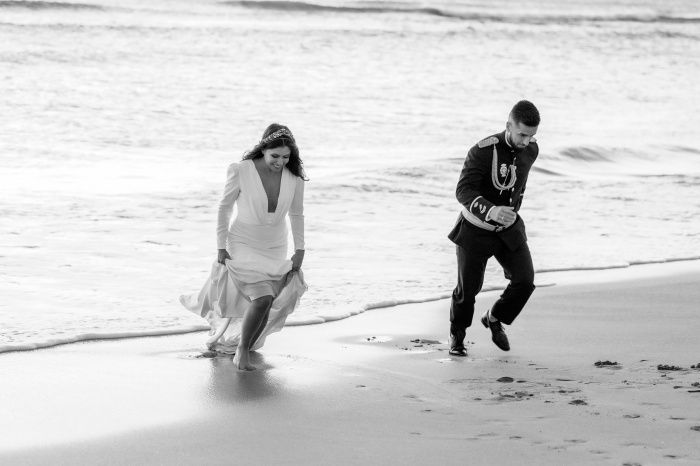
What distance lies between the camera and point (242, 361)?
19.8 feet

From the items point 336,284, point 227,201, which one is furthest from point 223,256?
point 336,284

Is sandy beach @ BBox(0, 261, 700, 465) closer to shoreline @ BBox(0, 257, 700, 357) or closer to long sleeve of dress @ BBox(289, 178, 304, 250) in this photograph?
shoreline @ BBox(0, 257, 700, 357)

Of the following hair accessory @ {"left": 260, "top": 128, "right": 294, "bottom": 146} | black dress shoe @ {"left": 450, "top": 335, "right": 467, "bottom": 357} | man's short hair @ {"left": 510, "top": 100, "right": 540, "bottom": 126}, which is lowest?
black dress shoe @ {"left": 450, "top": 335, "right": 467, "bottom": 357}

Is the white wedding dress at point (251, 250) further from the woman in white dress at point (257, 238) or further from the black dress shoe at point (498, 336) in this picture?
the black dress shoe at point (498, 336)

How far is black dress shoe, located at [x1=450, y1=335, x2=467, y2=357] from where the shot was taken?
6.52 m

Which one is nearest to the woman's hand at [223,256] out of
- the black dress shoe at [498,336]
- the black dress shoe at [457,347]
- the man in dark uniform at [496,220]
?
the man in dark uniform at [496,220]

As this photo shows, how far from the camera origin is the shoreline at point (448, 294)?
22.1 feet

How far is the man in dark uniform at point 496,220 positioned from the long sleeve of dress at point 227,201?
50.1 inches

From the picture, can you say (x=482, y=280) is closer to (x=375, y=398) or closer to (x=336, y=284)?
(x=375, y=398)

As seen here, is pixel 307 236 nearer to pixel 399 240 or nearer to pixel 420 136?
pixel 399 240

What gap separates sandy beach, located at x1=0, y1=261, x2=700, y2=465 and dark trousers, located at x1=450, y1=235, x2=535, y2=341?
24 cm

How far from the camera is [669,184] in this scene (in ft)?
57.1

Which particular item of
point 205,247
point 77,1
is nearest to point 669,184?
point 205,247

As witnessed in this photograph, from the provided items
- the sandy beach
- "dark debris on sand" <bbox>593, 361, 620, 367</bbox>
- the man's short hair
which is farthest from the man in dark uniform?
"dark debris on sand" <bbox>593, 361, 620, 367</bbox>
